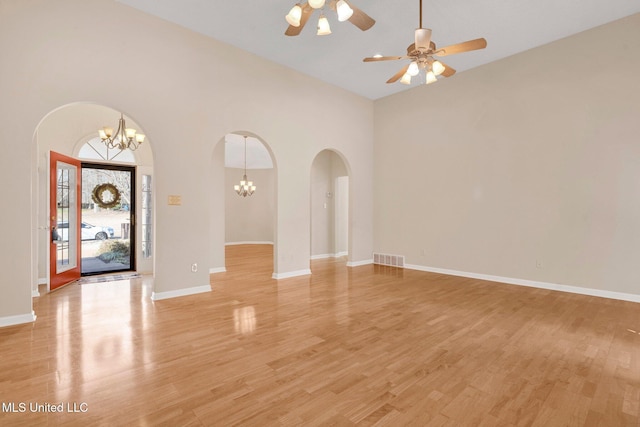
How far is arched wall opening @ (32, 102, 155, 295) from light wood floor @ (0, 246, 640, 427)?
1080 millimetres

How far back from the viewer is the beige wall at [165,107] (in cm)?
353

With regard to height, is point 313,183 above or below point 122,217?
above

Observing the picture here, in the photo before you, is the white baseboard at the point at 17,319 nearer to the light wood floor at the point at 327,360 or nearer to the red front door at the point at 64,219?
the light wood floor at the point at 327,360

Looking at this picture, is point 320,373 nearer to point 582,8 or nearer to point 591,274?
point 591,274

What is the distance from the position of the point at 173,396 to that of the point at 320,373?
43.0 inches

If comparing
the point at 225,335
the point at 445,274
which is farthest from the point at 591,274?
the point at 225,335

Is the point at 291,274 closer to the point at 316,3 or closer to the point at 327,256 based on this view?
the point at 327,256

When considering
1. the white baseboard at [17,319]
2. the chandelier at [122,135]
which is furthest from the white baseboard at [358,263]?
the white baseboard at [17,319]

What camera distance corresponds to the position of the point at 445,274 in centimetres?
643

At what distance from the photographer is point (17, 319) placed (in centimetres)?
354

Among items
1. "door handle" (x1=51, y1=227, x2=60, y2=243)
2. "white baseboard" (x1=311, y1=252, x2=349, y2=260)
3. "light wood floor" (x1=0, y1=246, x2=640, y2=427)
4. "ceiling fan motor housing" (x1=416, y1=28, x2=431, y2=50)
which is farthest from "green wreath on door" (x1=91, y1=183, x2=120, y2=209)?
"ceiling fan motor housing" (x1=416, y1=28, x2=431, y2=50)

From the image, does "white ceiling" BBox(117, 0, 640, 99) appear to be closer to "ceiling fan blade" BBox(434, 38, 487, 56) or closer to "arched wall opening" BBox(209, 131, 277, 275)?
"ceiling fan blade" BBox(434, 38, 487, 56)

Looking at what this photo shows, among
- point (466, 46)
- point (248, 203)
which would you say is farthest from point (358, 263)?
point (248, 203)

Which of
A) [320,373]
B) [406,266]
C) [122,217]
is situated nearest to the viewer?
[320,373]
